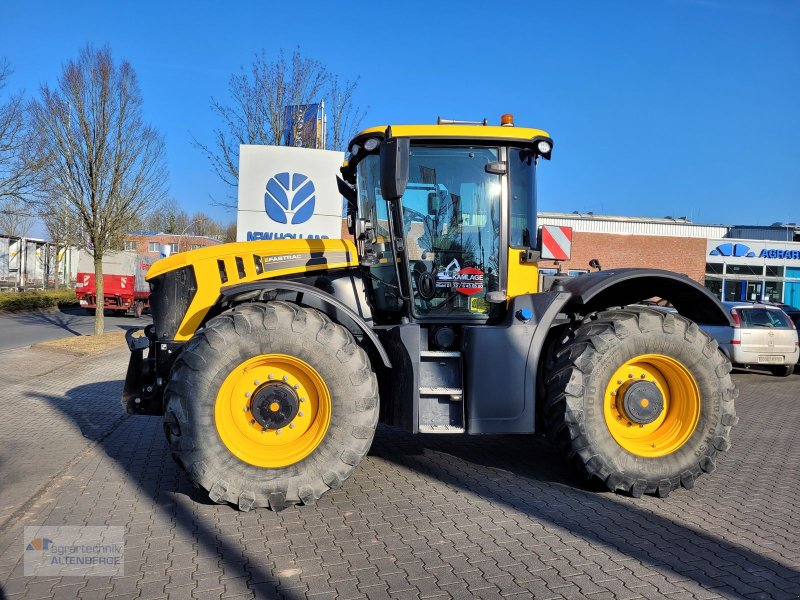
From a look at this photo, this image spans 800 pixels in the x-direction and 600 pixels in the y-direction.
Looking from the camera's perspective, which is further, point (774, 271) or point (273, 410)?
point (774, 271)

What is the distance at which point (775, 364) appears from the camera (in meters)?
14.1

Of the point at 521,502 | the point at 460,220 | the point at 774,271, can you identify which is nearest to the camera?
the point at 521,502

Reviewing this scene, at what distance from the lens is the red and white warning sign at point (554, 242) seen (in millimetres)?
5598

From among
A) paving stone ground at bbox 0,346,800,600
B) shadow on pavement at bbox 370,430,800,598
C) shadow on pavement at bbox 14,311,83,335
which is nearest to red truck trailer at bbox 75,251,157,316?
shadow on pavement at bbox 14,311,83,335

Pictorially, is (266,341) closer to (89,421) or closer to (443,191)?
(443,191)

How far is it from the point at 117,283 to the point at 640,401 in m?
27.3

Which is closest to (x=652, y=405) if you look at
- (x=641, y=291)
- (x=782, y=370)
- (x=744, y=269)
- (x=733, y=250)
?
(x=641, y=291)

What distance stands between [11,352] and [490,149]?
46.0ft

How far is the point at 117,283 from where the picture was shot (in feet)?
93.4

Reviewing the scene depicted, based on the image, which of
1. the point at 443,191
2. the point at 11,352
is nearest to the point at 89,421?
the point at 443,191
